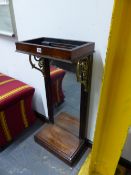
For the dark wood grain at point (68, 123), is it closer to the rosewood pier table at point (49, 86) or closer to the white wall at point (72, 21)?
the rosewood pier table at point (49, 86)

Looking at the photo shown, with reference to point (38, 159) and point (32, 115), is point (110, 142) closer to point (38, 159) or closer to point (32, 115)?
point (38, 159)

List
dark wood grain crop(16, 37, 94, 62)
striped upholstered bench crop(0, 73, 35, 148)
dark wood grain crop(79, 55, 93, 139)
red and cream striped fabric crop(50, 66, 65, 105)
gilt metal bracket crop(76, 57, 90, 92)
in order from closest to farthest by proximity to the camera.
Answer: dark wood grain crop(16, 37, 94, 62)
gilt metal bracket crop(76, 57, 90, 92)
dark wood grain crop(79, 55, 93, 139)
red and cream striped fabric crop(50, 66, 65, 105)
striped upholstered bench crop(0, 73, 35, 148)

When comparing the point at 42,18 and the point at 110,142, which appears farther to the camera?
the point at 42,18

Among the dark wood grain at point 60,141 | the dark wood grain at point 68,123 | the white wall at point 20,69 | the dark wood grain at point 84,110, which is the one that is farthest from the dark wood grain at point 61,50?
the dark wood grain at point 60,141

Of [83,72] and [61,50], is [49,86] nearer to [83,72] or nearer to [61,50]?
[83,72]

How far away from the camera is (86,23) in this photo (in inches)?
37.1

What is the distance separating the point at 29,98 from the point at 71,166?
2.28 feet

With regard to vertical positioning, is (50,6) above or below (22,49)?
above

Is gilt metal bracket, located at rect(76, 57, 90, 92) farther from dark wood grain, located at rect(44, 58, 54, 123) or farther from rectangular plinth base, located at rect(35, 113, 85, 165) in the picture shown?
rectangular plinth base, located at rect(35, 113, 85, 165)

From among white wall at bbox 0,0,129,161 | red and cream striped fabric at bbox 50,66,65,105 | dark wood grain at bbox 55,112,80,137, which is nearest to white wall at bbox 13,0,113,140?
white wall at bbox 0,0,129,161

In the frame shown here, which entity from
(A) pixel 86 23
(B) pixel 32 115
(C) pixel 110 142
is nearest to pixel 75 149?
(C) pixel 110 142

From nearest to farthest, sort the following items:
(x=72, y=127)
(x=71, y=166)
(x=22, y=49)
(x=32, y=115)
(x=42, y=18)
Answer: (x=22, y=49), (x=42, y=18), (x=71, y=166), (x=72, y=127), (x=32, y=115)

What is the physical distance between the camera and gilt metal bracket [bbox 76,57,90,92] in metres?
0.98

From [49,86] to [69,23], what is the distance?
1.72 feet
